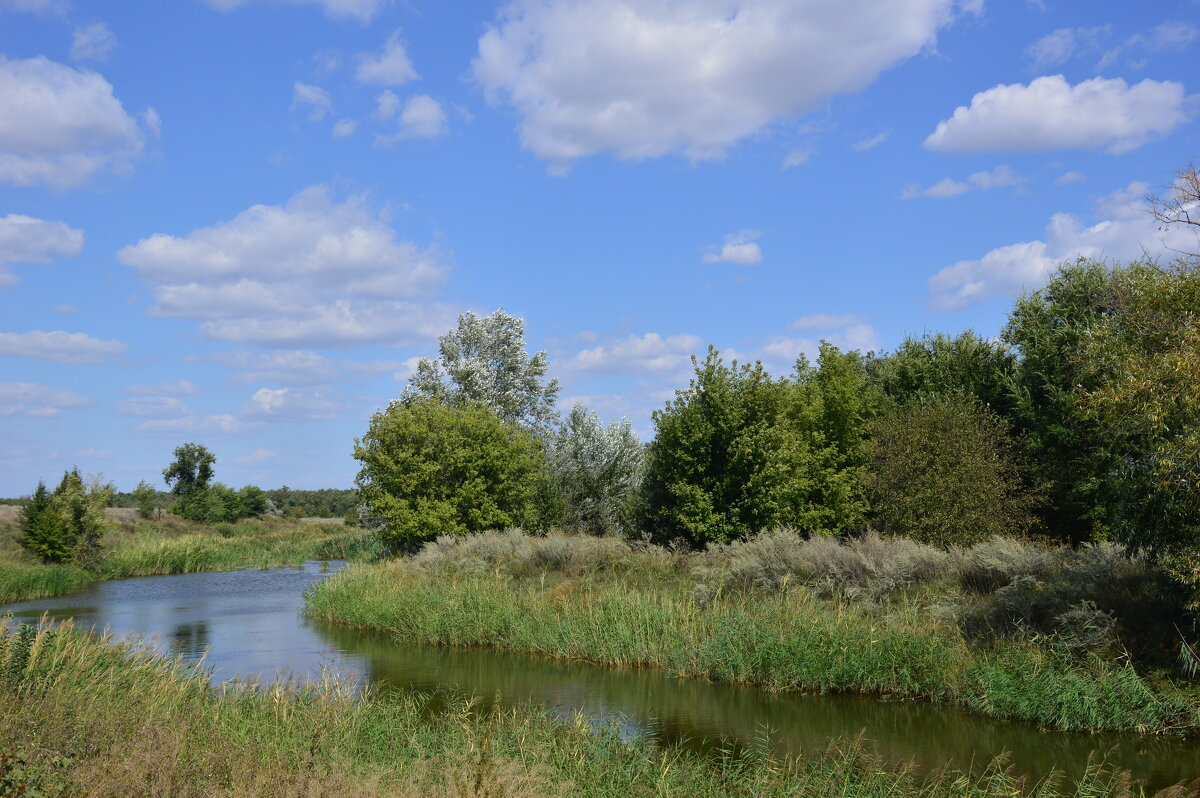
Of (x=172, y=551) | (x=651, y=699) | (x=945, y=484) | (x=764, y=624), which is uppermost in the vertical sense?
(x=945, y=484)

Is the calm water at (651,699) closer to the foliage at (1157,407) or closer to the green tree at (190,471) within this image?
the foliage at (1157,407)

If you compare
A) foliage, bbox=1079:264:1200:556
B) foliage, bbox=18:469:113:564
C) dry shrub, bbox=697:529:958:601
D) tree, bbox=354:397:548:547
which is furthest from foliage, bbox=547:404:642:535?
foliage, bbox=1079:264:1200:556

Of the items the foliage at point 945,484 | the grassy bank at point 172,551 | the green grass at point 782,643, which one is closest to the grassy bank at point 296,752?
the green grass at point 782,643

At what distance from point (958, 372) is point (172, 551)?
40395mm

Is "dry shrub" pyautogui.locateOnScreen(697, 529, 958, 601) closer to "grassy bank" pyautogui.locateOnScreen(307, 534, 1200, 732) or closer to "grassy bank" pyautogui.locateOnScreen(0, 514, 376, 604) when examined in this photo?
"grassy bank" pyautogui.locateOnScreen(307, 534, 1200, 732)

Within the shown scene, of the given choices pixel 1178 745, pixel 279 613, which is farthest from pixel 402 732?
pixel 279 613

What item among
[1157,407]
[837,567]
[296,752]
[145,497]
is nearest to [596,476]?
[837,567]

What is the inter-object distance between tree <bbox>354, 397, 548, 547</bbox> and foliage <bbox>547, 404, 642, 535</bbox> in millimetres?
4439

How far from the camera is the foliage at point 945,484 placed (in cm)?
2447

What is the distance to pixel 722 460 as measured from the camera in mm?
28234

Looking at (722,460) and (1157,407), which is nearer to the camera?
(1157,407)

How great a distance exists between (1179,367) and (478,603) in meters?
16.4

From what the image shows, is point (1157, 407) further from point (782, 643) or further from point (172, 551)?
point (172, 551)

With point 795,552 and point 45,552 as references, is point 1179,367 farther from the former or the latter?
point 45,552
